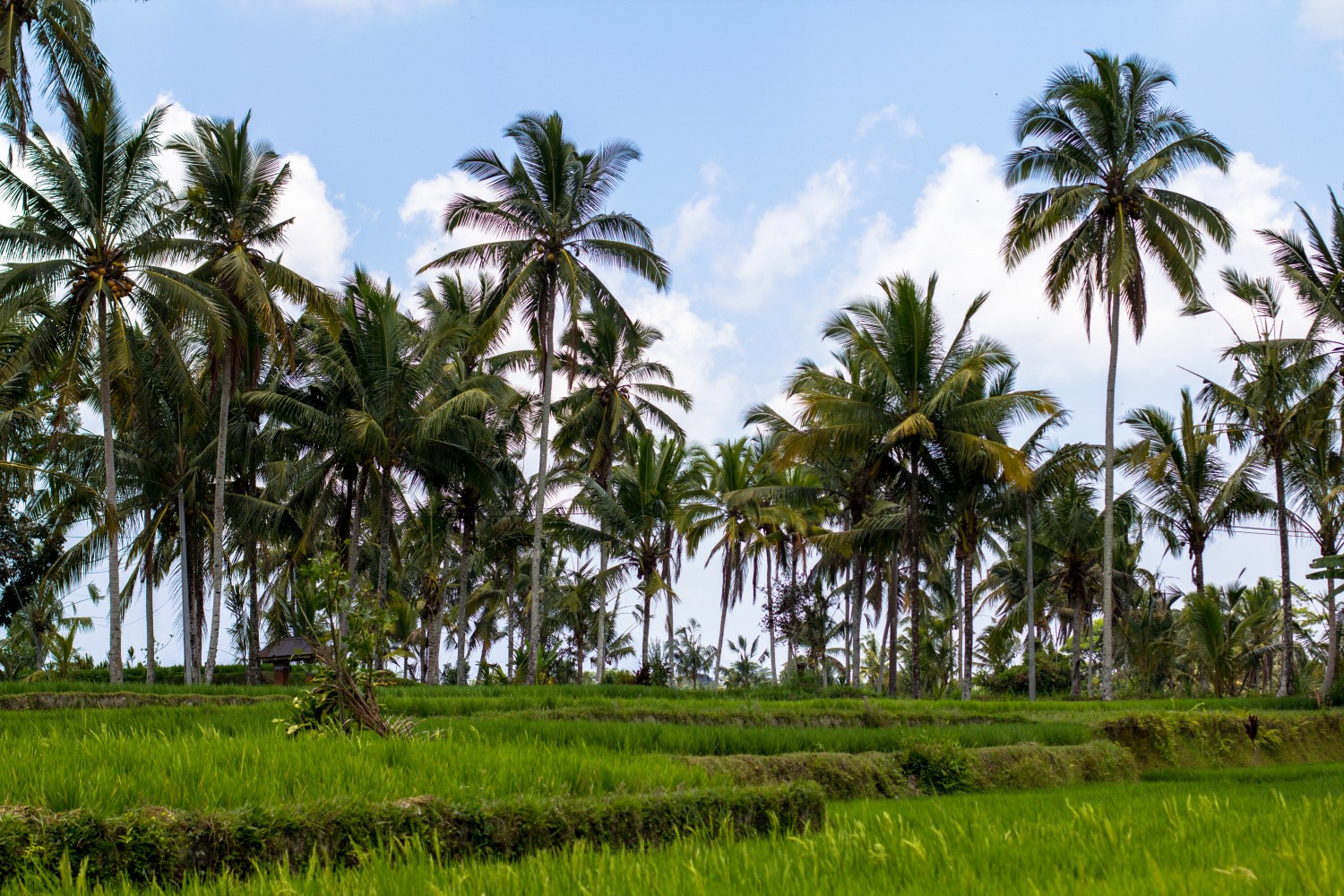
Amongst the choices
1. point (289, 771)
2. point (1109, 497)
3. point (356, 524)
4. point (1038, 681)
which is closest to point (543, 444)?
point (356, 524)

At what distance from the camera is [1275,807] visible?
546 cm

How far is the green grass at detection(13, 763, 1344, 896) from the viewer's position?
10.5ft

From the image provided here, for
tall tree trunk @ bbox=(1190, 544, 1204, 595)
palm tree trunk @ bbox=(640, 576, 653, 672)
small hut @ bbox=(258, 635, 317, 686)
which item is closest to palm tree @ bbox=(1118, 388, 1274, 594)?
tall tree trunk @ bbox=(1190, 544, 1204, 595)

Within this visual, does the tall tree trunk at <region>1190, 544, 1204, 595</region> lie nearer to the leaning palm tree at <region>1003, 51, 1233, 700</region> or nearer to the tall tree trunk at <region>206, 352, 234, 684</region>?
the leaning palm tree at <region>1003, 51, 1233, 700</region>

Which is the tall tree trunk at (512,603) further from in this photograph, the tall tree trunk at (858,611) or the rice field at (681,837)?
the rice field at (681,837)

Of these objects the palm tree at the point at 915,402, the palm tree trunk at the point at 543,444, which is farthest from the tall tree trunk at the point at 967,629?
the palm tree trunk at the point at 543,444

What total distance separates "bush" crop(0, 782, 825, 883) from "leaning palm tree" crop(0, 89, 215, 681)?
16023 mm

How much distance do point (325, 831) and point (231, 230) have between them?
69.0ft

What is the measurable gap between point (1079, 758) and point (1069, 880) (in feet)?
33.5

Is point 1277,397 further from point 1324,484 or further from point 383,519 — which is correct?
point 383,519

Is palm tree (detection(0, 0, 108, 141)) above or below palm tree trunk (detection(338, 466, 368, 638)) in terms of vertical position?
above

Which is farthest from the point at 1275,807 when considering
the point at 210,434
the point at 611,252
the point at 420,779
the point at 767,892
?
the point at 210,434

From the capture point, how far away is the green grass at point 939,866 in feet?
10.5

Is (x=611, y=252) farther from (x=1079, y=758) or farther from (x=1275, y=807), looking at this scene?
(x=1275, y=807)
